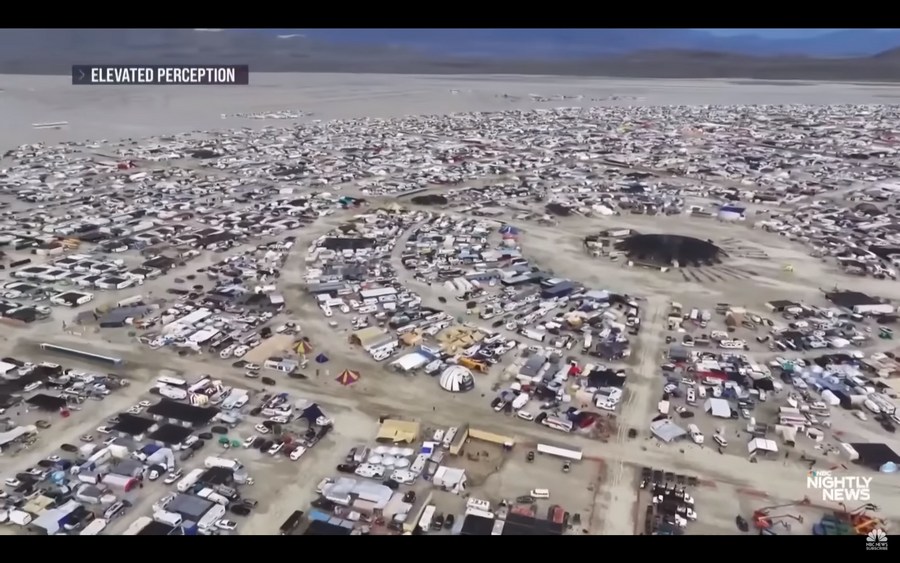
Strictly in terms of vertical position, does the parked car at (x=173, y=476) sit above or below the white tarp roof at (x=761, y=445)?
below

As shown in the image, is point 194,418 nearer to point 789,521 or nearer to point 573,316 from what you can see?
point 573,316

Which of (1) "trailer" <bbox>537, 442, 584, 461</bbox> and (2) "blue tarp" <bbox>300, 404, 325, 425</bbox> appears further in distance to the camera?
(2) "blue tarp" <bbox>300, 404, 325, 425</bbox>

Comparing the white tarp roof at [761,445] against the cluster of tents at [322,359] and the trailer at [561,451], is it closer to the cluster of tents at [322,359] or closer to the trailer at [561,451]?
the trailer at [561,451]

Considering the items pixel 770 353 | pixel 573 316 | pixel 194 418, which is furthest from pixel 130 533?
pixel 770 353

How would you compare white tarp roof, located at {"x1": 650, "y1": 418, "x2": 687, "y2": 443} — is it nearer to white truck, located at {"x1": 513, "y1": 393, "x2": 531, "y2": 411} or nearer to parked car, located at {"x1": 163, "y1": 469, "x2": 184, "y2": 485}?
white truck, located at {"x1": 513, "y1": 393, "x2": 531, "y2": 411}

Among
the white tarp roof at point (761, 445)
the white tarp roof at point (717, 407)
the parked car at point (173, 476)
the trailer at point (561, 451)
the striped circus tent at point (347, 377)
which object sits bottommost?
the parked car at point (173, 476)

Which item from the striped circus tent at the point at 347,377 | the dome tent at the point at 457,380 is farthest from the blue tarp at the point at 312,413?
the dome tent at the point at 457,380

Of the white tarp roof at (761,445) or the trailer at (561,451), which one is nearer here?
the trailer at (561,451)
